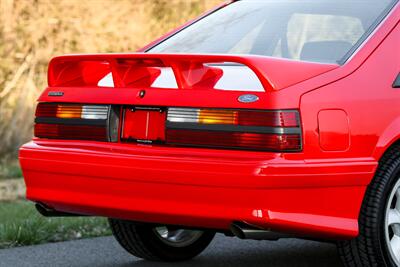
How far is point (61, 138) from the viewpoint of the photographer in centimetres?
534

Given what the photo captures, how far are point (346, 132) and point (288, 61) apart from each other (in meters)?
0.43

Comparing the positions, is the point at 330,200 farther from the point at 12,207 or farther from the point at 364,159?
the point at 12,207

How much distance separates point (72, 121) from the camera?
17.4ft

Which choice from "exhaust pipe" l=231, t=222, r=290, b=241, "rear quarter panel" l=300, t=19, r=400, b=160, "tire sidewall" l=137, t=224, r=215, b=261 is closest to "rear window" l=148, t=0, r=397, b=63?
"rear quarter panel" l=300, t=19, r=400, b=160

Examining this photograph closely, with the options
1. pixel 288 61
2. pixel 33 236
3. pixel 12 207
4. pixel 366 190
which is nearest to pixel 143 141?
pixel 288 61

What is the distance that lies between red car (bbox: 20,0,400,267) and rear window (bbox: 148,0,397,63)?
2 cm

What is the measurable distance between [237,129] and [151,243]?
1639 mm

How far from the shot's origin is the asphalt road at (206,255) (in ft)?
20.6

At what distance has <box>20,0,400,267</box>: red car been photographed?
4.71 meters

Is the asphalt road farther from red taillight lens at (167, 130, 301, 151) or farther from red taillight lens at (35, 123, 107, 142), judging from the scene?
red taillight lens at (167, 130, 301, 151)

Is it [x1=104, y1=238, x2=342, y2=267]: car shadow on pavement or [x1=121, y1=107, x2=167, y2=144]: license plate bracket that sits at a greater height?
[x1=121, y1=107, x2=167, y2=144]: license plate bracket

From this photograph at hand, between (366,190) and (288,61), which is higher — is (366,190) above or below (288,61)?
below

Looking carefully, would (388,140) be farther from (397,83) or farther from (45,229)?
(45,229)

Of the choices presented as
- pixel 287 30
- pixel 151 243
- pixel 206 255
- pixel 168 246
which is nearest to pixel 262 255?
pixel 206 255
